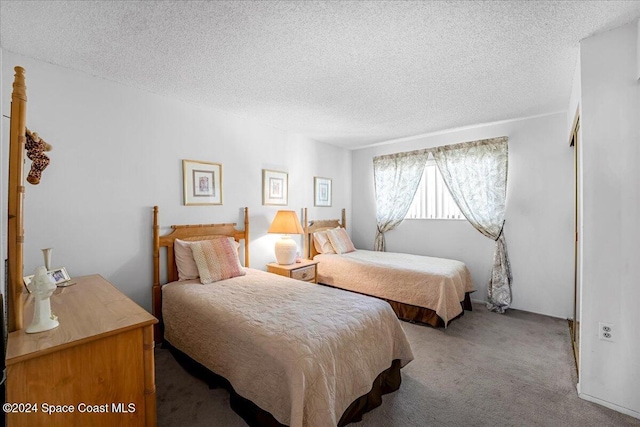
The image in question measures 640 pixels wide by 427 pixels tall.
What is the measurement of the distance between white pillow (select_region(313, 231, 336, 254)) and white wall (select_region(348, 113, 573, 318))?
1.72m

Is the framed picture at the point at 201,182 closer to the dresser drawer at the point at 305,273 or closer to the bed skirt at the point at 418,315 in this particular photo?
the dresser drawer at the point at 305,273

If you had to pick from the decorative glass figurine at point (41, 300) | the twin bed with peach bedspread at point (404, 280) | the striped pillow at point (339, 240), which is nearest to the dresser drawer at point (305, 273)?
the twin bed with peach bedspread at point (404, 280)

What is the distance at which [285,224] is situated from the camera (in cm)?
363

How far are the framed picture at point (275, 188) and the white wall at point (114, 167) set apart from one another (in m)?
0.27

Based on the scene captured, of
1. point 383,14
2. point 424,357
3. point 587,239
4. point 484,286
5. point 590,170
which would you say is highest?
point 383,14

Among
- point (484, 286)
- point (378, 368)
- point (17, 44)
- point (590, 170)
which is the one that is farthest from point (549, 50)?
point (17, 44)

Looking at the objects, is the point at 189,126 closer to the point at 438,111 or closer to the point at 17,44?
the point at 17,44

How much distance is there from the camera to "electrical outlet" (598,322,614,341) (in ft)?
6.09

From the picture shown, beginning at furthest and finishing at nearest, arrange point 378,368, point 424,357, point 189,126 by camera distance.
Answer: point 189,126, point 424,357, point 378,368

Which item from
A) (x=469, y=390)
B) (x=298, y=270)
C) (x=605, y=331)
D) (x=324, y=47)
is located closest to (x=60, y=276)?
(x=298, y=270)

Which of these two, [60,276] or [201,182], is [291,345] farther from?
[201,182]

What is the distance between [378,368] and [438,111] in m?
2.79

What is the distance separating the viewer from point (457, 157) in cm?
402

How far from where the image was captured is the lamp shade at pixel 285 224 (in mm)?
3604
